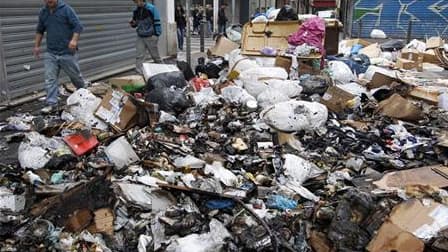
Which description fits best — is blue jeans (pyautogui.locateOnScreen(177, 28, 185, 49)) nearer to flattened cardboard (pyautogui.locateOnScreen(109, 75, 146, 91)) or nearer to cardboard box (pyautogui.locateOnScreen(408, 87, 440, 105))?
flattened cardboard (pyautogui.locateOnScreen(109, 75, 146, 91))

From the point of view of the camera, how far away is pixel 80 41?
8539mm

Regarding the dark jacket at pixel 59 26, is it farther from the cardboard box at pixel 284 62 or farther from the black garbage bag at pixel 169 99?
the cardboard box at pixel 284 62

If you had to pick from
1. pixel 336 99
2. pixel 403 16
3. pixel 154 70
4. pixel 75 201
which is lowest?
pixel 75 201

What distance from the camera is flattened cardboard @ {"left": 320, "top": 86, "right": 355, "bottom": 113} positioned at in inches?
235

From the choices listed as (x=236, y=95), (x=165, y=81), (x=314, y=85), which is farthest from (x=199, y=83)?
(x=314, y=85)

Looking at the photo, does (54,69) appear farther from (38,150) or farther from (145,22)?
(145,22)

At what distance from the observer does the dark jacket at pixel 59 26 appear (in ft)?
19.5

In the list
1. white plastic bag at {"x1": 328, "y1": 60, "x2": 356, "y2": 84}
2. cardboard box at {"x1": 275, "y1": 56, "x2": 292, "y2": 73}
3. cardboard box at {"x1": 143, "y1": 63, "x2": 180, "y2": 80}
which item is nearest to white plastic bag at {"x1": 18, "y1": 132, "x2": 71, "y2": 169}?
cardboard box at {"x1": 143, "y1": 63, "x2": 180, "y2": 80}

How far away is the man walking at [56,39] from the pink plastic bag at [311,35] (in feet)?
12.4

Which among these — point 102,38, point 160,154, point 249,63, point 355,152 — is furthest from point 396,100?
point 102,38

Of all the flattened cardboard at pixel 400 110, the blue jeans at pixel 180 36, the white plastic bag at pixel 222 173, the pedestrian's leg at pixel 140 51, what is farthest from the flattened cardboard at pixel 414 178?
→ the blue jeans at pixel 180 36

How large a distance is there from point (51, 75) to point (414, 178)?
460 cm

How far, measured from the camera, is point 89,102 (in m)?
5.41

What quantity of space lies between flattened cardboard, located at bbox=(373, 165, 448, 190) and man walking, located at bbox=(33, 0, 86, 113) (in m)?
4.16
